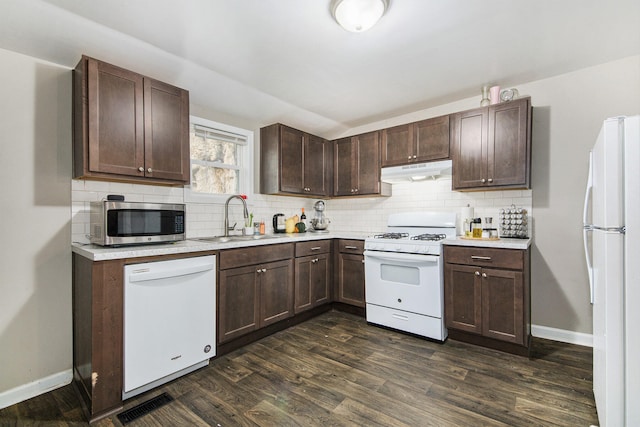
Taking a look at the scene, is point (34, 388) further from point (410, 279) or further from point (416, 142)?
point (416, 142)

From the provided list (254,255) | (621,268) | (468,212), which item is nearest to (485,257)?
(468,212)

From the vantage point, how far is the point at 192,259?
2.16m

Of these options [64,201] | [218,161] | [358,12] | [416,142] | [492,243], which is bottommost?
[492,243]

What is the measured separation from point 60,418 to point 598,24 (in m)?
4.24

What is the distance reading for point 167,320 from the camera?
2008 mm

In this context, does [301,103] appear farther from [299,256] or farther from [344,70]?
[299,256]

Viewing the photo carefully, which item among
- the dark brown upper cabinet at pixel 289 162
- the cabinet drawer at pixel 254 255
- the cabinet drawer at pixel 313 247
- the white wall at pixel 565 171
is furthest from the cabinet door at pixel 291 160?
the white wall at pixel 565 171

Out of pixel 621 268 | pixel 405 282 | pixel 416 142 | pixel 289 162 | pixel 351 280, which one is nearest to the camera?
pixel 621 268

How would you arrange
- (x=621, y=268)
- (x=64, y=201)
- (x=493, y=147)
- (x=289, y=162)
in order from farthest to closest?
1. (x=289, y=162)
2. (x=493, y=147)
3. (x=64, y=201)
4. (x=621, y=268)

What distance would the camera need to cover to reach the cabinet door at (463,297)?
8.49 feet

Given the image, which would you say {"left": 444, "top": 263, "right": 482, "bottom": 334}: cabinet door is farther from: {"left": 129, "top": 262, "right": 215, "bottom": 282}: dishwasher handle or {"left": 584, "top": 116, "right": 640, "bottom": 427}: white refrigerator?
{"left": 129, "top": 262, "right": 215, "bottom": 282}: dishwasher handle

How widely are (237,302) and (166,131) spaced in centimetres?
154

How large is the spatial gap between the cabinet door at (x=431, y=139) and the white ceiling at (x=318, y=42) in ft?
1.07

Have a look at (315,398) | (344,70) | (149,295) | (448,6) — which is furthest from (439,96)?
(149,295)
